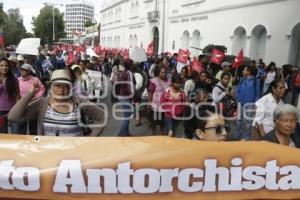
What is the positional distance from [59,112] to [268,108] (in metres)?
2.65

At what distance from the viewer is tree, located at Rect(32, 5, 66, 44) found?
3381 inches

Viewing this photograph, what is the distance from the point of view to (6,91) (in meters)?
6.12

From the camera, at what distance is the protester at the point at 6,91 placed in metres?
6.09

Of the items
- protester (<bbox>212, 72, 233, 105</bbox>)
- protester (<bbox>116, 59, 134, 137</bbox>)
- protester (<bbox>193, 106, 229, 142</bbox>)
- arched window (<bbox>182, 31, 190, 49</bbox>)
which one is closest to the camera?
protester (<bbox>193, 106, 229, 142</bbox>)

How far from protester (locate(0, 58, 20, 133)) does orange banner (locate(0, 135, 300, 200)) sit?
320 cm

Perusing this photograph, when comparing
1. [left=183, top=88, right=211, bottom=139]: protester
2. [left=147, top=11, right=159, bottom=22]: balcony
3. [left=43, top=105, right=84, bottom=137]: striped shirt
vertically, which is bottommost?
[left=183, top=88, right=211, bottom=139]: protester

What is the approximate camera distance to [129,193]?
2834 mm

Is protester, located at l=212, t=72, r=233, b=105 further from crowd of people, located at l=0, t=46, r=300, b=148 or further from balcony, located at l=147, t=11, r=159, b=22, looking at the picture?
balcony, located at l=147, t=11, r=159, b=22

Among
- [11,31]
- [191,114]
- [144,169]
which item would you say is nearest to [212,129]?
[144,169]

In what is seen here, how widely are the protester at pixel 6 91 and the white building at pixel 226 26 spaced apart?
13.6 metres

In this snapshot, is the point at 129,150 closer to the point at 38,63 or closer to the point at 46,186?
the point at 46,186

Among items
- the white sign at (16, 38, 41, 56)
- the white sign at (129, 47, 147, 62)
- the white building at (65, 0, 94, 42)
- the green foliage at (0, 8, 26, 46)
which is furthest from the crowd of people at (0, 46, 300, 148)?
the white building at (65, 0, 94, 42)

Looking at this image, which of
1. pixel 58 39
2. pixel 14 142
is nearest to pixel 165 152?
pixel 14 142

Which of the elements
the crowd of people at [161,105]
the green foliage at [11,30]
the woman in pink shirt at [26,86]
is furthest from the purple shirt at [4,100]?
the green foliage at [11,30]
